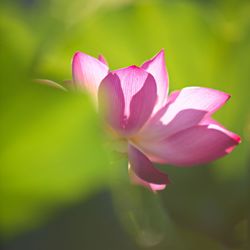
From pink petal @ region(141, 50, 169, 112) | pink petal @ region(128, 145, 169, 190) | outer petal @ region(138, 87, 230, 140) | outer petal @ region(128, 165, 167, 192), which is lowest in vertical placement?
outer petal @ region(128, 165, 167, 192)

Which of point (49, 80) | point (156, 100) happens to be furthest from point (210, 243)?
point (49, 80)

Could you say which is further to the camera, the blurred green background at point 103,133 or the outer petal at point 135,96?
the outer petal at point 135,96

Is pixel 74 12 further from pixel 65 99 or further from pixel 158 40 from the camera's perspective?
pixel 65 99

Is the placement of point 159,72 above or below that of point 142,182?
above

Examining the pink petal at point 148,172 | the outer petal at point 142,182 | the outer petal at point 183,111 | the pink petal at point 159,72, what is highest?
the pink petal at point 159,72

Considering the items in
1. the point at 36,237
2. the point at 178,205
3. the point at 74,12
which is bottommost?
the point at 178,205
